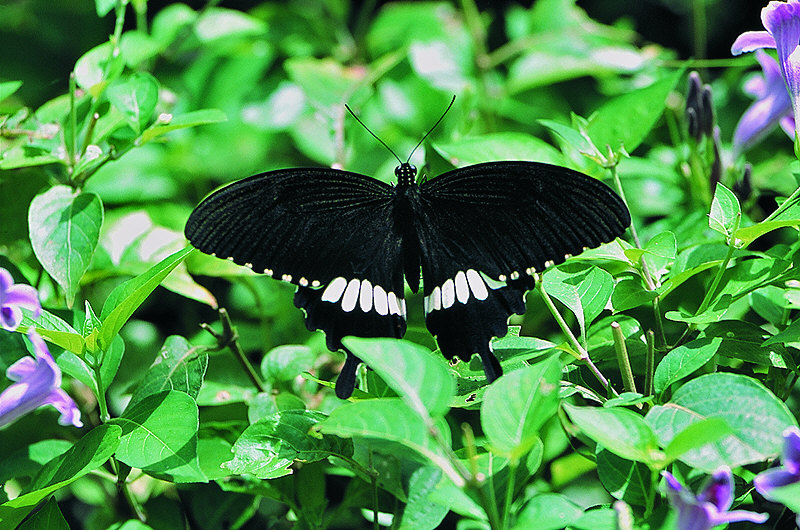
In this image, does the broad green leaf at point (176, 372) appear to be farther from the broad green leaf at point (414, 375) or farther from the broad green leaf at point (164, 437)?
the broad green leaf at point (414, 375)

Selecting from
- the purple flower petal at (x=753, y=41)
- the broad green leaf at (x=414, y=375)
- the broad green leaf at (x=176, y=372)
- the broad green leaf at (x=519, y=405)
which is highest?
the purple flower petal at (x=753, y=41)

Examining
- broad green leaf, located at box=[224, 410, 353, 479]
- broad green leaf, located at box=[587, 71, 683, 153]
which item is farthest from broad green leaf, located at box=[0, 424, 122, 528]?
broad green leaf, located at box=[587, 71, 683, 153]

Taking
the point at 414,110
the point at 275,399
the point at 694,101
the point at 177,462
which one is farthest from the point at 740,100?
the point at 177,462

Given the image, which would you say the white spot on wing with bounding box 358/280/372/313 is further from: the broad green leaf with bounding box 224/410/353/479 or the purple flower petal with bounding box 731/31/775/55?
the purple flower petal with bounding box 731/31/775/55

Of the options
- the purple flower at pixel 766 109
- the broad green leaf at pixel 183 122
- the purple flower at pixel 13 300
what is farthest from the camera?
the purple flower at pixel 766 109

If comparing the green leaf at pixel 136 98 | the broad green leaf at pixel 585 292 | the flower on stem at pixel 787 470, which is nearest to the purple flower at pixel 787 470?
the flower on stem at pixel 787 470

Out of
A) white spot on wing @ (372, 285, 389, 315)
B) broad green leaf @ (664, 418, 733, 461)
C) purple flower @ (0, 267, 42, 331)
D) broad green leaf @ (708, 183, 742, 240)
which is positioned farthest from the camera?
white spot on wing @ (372, 285, 389, 315)
